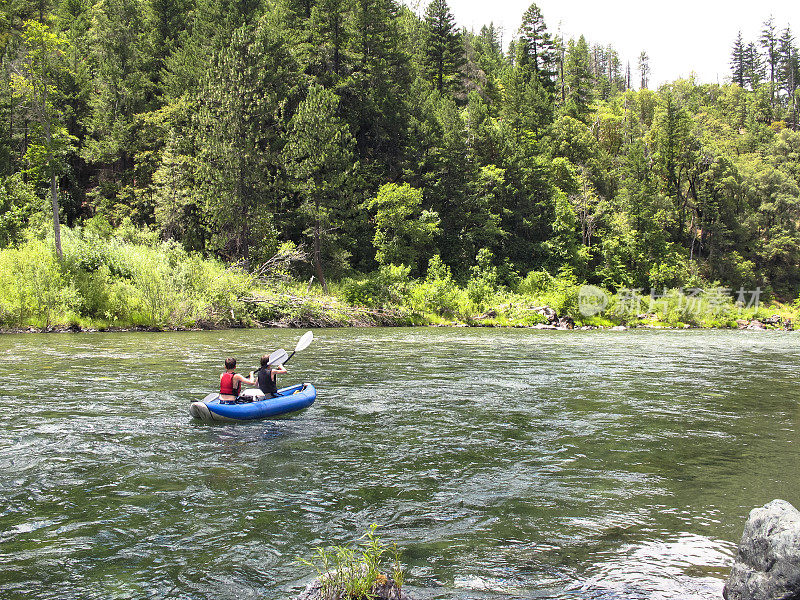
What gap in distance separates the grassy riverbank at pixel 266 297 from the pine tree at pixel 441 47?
1939cm

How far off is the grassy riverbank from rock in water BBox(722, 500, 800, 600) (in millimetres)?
22961

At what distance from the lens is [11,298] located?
21.8m

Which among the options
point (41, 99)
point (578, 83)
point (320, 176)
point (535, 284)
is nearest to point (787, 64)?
point (578, 83)

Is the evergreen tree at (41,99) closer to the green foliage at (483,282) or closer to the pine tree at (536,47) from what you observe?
the green foliage at (483,282)

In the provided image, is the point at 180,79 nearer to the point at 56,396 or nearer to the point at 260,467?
the point at 56,396

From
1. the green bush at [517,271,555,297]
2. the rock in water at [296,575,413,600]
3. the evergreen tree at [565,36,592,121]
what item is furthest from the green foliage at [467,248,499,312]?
the rock in water at [296,575,413,600]

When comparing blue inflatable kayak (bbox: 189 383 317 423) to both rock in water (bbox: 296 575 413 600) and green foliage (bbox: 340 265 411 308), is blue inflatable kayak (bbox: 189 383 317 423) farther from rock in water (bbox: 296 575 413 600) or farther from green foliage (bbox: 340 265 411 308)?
green foliage (bbox: 340 265 411 308)

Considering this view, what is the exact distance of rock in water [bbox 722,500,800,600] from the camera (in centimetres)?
409

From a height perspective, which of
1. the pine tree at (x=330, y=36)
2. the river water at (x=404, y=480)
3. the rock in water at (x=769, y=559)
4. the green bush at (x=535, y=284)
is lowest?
the river water at (x=404, y=480)

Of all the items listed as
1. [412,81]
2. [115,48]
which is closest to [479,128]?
[412,81]

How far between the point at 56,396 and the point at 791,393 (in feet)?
50.3

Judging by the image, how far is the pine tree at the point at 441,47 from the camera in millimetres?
51031

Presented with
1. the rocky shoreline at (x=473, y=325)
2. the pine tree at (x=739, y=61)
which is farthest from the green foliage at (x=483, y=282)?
the pine tree at (x=739, y=61)

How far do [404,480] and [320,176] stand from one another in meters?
28.9
